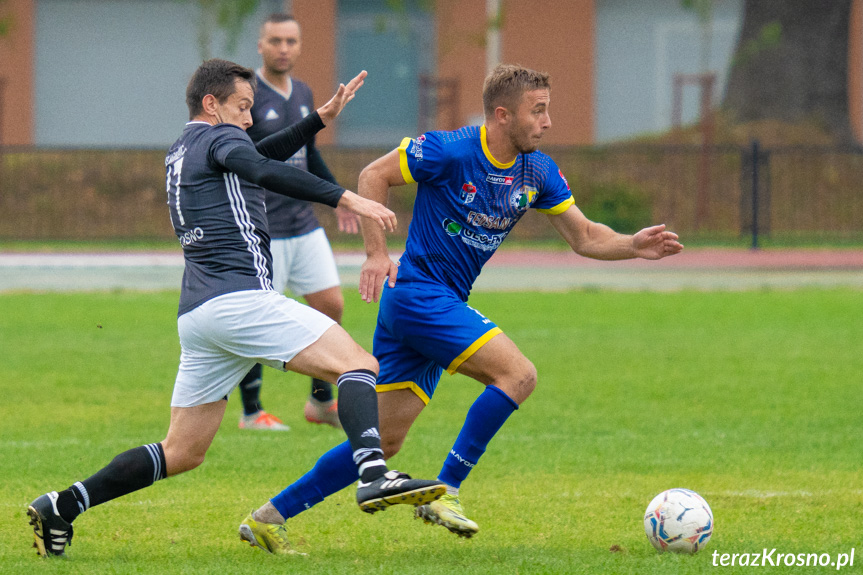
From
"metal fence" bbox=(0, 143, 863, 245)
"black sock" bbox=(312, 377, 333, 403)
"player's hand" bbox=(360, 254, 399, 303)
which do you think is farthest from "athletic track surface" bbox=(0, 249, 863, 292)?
"player's hand" bbox=(360, 254, 399, 303)

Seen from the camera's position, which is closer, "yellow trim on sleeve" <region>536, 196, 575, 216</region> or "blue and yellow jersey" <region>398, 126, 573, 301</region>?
"blue and yellow jersey" <region>398, 126, 573, 301</region>

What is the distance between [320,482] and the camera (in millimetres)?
5105

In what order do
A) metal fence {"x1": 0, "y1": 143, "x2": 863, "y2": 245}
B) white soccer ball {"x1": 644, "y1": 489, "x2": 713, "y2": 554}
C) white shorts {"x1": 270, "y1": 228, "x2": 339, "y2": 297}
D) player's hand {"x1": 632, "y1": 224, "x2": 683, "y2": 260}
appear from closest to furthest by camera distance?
white soccer ball {"x1": 644, "y1": 489, "x2": 713, "y2": 554}
player's hand {"x1": 632, "y1": 224, "x2": 683, "y2": 260}
white shorts {"x1": 270, "y1": 228, "x2": 339, "y2": 297}
metal fence {"x1": 0, "y1": 143, "x2": 863, "y2": 245}

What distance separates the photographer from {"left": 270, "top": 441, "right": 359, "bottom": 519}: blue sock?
200 inches

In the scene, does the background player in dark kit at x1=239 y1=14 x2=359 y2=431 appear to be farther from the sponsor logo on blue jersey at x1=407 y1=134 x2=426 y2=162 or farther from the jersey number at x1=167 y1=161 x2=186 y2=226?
the jersey number at x1=167 y1=161 x2=186 y2=226

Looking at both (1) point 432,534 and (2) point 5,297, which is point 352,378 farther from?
(2) point 5,297

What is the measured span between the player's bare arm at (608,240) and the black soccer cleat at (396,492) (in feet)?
5.81

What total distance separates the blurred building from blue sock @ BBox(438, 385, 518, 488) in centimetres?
2921

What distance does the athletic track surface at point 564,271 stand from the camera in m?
17.4

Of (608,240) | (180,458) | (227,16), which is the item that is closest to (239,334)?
(180,458)

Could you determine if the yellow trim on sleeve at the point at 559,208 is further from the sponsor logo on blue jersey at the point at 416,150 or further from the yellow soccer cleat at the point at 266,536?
the yellow soccer cleat at the point at 266,536

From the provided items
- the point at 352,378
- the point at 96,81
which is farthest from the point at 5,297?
the point at 96,81

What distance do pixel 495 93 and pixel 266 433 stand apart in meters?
3.40

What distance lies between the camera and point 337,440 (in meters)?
7.66
